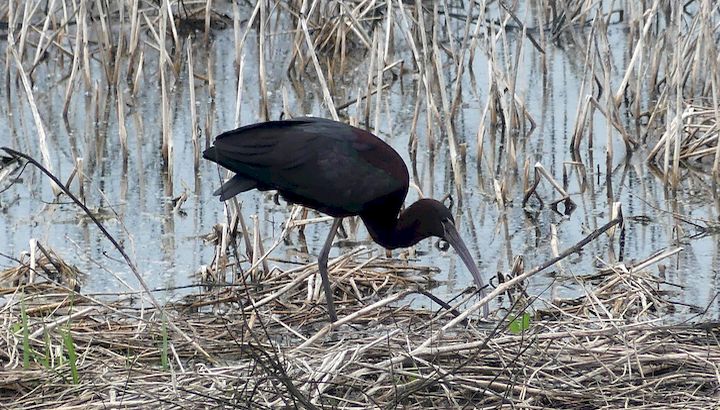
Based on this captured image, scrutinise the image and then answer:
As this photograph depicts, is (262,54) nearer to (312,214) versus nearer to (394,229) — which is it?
(312,214)

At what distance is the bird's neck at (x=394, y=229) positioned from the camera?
534 centimetres

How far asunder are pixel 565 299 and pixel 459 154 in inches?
103

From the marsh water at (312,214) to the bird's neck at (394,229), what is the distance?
496mm

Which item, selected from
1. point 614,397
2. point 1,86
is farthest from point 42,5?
point 614,397

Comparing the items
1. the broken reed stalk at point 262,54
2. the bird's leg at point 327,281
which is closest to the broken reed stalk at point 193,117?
the broken reed stalk at point 262,54

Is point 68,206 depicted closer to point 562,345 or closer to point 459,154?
point 459,154

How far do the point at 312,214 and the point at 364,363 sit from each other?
2.84m

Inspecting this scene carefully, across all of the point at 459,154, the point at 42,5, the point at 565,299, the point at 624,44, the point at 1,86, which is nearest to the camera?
the point at 565,299

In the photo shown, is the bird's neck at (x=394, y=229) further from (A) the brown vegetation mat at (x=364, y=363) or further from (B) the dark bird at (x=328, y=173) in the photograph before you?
(A) the brown vegetation mat at (x=364, y=363)

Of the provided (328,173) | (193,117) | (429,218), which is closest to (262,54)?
(193,117)

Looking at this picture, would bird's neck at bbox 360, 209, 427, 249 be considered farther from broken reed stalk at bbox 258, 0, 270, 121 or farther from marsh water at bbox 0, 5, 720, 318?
broken reed stalk at bbox 258, 0, 270, 121

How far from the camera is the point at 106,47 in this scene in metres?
8.94

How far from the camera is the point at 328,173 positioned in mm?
5234

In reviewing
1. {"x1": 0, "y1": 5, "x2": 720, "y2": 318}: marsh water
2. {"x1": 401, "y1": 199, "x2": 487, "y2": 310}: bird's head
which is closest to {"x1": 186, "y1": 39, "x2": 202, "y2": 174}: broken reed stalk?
{"x1": 0, "y1": 5, "x2": 720, "y2": 318}: marsh water
